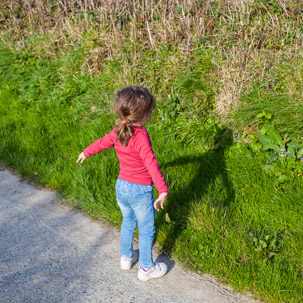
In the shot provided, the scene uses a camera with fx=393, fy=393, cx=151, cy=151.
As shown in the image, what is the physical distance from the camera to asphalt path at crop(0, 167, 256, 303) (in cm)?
280

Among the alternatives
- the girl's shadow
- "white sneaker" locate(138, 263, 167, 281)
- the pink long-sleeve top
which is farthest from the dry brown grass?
"white sneaker" locate(138, 263, 167, 281)

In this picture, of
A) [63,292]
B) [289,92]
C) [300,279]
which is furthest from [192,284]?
[289,92]

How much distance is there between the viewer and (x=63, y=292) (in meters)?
2.83

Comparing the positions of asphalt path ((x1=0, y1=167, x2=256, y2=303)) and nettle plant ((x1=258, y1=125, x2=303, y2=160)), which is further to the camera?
nettle plant ((x1=258, y1=125, x2=303, y2=160))

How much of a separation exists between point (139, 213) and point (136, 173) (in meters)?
0.30

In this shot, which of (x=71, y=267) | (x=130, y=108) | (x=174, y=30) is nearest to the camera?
(x=130, y=108)

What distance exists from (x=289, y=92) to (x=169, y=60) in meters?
1.81

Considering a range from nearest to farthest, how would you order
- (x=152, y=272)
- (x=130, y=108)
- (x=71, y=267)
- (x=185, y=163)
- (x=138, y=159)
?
(x=130, y=108)
(x=138, y=159)
(x=152, y=272)
(x=71, y=267)
(x=185, y=163)

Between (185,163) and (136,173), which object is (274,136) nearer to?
(185,163)

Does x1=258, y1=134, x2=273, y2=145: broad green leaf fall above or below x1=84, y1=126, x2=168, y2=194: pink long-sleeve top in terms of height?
below

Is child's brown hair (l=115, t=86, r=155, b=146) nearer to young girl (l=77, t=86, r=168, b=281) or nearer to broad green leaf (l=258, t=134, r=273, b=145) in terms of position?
young girl (l=77, t=86, r=168, b=281)

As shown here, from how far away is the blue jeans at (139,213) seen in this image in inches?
111

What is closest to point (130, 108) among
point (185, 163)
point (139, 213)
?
point (139, 213)

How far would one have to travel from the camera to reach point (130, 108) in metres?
2.65
